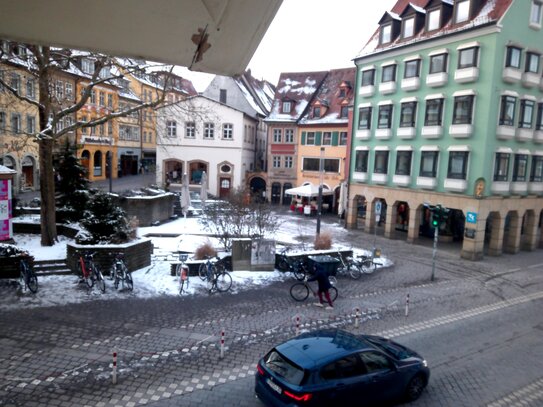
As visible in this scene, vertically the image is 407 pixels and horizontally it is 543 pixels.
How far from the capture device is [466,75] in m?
23.6

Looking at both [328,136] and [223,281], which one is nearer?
[223,281]

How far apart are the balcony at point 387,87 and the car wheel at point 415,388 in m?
23.2

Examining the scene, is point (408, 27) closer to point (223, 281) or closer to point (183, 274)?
point (223, 281)

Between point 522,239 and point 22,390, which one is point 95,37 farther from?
point 522,239

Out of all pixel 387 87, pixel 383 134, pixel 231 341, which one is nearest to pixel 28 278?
pixel 231 341

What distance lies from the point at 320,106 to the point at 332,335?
118 ft

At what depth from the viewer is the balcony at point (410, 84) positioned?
26573mm

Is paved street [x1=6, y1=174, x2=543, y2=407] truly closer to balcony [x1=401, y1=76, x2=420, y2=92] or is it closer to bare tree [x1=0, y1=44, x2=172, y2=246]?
bare tree [x1=0, y1=44, x2=172, y2=246]

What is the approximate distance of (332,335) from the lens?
331 inches

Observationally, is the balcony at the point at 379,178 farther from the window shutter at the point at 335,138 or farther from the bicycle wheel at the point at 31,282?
the bicycle wheel at the point at 31,282

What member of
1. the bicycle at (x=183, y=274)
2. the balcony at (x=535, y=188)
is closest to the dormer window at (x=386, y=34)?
the balcony at (x=535, y=188)

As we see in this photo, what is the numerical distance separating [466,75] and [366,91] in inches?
319

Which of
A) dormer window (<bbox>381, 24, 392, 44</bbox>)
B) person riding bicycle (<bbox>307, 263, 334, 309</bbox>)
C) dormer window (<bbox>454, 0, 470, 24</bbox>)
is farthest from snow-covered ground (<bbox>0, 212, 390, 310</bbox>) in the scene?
dormer window (<bbox>381, 24, 392, 44</bbox>)

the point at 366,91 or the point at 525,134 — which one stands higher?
the point at 366,91
